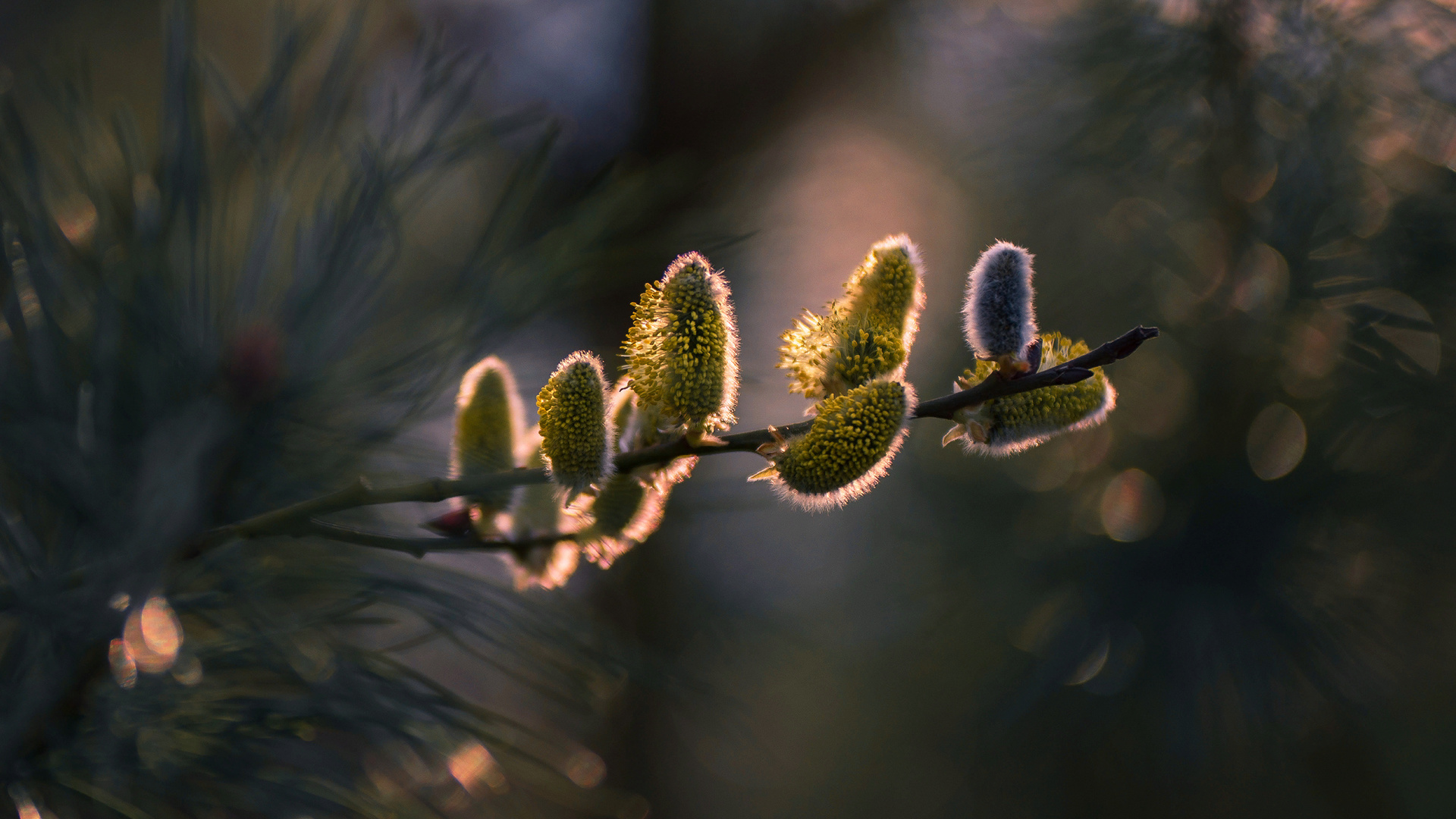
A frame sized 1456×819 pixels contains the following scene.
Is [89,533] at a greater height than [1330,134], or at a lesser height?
lesser

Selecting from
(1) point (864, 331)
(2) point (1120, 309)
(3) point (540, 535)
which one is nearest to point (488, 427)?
(3) point (540, 535)

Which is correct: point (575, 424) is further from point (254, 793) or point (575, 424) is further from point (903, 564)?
point (903, 564)

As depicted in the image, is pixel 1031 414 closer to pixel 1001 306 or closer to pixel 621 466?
pixel 1001 306

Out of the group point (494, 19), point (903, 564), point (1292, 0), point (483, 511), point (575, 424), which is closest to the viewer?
point (575, 424)

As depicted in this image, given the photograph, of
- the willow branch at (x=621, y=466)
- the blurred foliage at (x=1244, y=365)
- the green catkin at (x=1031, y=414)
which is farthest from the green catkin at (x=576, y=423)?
the blurred foliage at (x=1244, y=365)

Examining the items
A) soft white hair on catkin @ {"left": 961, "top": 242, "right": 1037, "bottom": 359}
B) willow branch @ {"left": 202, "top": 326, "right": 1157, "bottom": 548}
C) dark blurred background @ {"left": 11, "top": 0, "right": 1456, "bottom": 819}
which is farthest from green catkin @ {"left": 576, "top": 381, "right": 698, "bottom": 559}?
dark blurred background @ {"left": 11, "top": 0, "right": 1456, "bottom": 819}

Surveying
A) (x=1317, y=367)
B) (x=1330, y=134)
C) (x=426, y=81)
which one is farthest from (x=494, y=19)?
(x=1317, y=367)

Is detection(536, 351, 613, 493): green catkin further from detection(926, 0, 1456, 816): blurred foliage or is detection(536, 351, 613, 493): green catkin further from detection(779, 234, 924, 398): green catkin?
detection(926, 0, 1456, 816): blurred foliage
